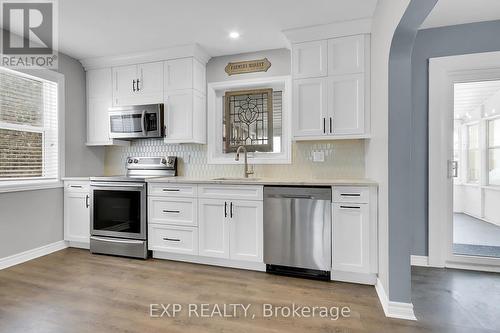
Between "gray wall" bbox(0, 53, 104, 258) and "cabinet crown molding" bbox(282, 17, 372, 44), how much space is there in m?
2.88

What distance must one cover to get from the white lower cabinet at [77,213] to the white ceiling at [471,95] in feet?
14.7

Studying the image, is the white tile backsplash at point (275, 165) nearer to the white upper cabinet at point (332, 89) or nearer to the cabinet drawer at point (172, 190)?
the white upper cabinet at point (332, 89)

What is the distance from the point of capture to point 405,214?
201 cm

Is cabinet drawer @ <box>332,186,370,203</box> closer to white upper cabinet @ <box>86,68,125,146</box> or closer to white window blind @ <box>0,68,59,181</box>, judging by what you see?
white upper cabinet @ <box>86,68,125,146</box>

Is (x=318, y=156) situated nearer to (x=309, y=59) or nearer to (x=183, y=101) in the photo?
(x=309, y=59)

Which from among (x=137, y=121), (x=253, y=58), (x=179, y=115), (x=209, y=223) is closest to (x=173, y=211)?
(x=209, y=223)

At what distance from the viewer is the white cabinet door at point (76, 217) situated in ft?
11.6

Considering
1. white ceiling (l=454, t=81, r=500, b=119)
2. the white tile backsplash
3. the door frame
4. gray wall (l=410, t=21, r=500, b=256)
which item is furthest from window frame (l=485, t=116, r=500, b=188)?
the white tile backsplash

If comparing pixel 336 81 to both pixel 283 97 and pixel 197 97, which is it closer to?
pixel 283 97

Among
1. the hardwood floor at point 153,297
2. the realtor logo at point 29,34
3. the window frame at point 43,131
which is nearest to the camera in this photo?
the hardwood floor at point 153,297

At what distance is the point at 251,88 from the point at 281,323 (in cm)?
271

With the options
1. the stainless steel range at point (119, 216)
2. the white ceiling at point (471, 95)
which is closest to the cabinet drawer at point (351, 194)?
the white ceiling at point (471, 95)

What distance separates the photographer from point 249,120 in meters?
3.67

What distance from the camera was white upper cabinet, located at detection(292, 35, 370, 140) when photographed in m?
2.85
